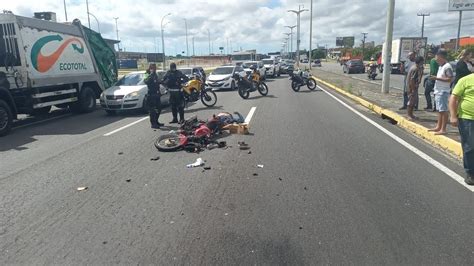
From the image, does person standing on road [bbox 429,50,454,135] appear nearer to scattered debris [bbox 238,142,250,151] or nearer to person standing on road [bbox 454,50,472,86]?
person standing on road [bbox 454,50,472,86]

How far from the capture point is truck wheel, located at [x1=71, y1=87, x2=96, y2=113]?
15.4 metres

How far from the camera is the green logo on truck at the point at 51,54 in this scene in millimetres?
12703

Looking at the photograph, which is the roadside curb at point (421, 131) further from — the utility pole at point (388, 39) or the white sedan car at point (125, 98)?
the white sedan car at point (125, 98)

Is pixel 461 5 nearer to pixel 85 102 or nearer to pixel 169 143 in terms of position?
pixel 85 102

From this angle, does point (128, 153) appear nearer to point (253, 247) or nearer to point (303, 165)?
point (303, 165)

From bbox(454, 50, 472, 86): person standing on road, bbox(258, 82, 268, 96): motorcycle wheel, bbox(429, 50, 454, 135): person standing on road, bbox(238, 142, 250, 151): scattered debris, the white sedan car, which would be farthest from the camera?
bbox(258, 82, 268, 96): motorcycle wheel

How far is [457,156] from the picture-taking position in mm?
7238

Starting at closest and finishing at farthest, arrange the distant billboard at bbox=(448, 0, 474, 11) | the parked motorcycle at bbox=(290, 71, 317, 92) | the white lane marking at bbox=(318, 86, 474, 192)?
the white lane marking at bbox=(318, 86, 474, 192) → the parked motorcycle at bbox=(290, 71, 317, 92) → the distant billboard at bbox=(448, 0, 474, 11)

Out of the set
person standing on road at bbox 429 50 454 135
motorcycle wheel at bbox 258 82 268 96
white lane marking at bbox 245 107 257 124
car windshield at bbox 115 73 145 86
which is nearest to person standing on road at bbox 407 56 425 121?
person standing on road at bbox 429 50 454 135

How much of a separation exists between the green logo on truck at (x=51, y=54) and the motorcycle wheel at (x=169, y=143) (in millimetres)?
6691

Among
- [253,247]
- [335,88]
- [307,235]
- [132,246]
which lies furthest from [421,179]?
[335,88]

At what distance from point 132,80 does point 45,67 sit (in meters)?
3.07

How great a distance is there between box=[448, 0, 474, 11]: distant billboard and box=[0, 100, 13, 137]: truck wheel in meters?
44.0

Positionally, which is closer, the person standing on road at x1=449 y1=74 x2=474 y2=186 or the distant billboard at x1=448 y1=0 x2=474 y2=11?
the person standing on road at x1=449 y1=74 x2=474 y2=186
